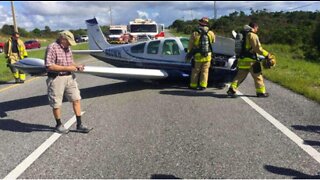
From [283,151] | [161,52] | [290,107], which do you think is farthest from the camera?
[161,52]

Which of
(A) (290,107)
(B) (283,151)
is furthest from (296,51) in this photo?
(B) (283,151)

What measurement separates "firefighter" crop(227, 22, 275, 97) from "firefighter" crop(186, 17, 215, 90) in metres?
0.98

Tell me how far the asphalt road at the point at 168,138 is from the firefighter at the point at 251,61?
1.21 ft

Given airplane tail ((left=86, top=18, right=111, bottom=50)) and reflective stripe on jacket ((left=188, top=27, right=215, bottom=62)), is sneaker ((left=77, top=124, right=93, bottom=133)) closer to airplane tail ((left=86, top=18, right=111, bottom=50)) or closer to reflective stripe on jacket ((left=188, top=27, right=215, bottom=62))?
reflective stripe on jacket ((left=188, top=27, right=215, bottom=62))

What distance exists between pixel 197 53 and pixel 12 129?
208 inches

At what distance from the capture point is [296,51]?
33812 millimetres

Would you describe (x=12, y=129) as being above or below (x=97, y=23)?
below

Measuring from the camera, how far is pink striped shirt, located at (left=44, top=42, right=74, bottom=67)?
21.3ft

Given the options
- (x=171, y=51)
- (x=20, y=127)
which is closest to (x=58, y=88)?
(x=20, y=127)

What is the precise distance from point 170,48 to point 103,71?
2.62 meters

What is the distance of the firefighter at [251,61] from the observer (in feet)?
31.5

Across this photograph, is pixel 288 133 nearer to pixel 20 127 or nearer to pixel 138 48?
pixel 20 127

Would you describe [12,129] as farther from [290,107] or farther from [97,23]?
[97,23]

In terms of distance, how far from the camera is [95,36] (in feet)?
55.3
